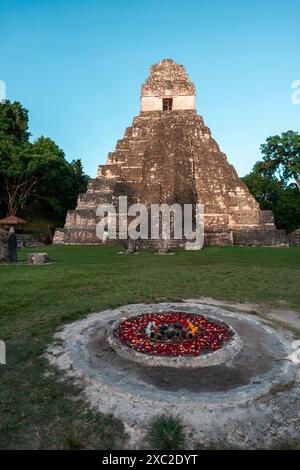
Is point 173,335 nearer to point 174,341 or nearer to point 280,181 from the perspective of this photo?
point 174,341

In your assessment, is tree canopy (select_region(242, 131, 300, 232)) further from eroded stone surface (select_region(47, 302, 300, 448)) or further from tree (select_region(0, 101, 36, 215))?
eroded stone surface (select_region(47, 302, 300, 448))

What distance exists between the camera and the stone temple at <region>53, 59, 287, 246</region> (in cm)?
2105

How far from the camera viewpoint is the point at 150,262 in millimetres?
12477

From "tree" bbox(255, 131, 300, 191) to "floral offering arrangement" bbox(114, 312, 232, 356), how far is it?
28.8m

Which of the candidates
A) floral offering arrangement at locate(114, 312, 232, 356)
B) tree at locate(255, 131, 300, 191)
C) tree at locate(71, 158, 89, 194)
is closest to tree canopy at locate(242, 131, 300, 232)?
tree at locate(255, 131, 300, 191)

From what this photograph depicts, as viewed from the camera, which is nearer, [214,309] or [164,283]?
[214,309]

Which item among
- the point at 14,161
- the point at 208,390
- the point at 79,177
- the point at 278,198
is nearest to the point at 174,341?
the point at 208,390

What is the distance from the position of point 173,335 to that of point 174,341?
0.10 m

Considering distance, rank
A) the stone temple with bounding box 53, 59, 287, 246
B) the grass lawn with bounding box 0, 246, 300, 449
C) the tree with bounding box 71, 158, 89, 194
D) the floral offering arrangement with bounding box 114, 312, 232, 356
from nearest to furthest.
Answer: the grass lawn with bounding box 0, 246, 300, 449 < the floral offering arrangement with bounding box 114, 312, 232, 356 < the stone temple with bounding box 53, 59, 287, 246 < the tree with bounding box 71, 158, 89, 194

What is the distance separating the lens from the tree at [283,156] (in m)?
29.7

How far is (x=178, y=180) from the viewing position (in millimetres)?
23047

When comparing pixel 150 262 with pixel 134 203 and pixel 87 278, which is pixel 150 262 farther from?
pixel 134 203
